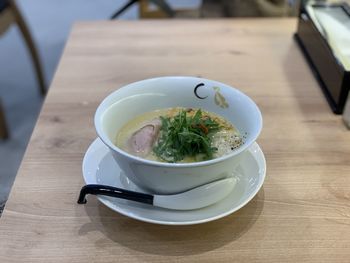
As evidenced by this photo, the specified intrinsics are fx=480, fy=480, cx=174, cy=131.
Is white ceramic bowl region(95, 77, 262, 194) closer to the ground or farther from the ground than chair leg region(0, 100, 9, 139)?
farther from the ground

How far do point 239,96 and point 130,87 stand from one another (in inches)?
5.7

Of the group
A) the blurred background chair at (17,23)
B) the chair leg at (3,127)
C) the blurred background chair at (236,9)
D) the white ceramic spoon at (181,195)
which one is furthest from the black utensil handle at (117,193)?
the blurred background chair at (17,23)

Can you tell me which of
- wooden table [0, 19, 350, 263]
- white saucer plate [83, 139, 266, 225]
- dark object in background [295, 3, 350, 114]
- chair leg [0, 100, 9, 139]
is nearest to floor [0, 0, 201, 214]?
chair leg [0, 100, 9, 139]

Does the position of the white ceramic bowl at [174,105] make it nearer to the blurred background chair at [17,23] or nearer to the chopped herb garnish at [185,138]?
the chopped herb garnish at [185,138]

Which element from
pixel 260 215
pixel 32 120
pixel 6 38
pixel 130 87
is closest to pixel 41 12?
pixel 6 38

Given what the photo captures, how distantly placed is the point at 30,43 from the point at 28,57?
1.07 ft

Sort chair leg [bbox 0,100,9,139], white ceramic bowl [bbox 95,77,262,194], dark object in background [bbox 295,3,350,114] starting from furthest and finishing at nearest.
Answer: chair leg [bbox 0,100,9,139] < dark object in background [bbox 295,3,350,114] < white ceramic bowl [bbox 95,77,262,194]

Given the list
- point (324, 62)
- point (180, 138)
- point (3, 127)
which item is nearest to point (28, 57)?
point (3, 127)

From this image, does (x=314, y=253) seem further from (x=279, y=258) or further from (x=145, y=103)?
(x=145, y=103)

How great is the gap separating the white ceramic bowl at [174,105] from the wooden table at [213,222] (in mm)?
69

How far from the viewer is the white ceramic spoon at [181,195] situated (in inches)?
21.2

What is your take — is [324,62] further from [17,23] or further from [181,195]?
[17,23]

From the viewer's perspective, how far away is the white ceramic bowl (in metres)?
0.52

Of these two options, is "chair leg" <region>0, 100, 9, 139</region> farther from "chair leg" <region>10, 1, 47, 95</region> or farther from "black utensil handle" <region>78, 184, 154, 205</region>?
"black utensil handle" <region>78, 184, 154, 205</region>
